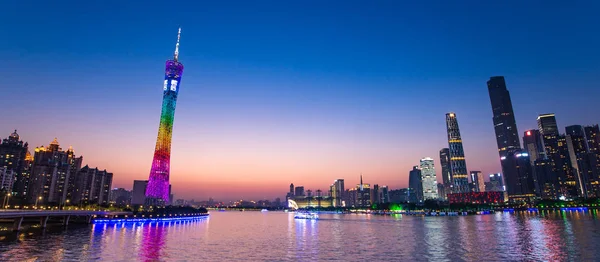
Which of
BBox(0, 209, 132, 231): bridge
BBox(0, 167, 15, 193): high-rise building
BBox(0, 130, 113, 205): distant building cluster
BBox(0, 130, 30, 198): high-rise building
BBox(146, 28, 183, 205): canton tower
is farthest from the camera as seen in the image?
BBox(0, 130, 30, 198): high-rise building

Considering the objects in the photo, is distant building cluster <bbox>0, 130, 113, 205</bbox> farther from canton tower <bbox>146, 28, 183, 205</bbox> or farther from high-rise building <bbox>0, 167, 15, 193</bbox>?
canton tower <bbox>146, 28, 183, 205</bbox>

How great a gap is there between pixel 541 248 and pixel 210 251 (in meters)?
43.4

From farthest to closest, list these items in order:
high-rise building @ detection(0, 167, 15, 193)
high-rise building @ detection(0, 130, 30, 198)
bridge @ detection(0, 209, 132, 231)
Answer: high-rise building @ detection(0, 130, 30, 198) < high-rise building @ detection(0, 167, 15, 193) < bridge @ detection(0, 209, 132, 231)

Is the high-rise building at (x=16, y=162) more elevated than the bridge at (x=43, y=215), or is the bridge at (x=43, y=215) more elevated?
the high-rise building at (x=16, y=162)

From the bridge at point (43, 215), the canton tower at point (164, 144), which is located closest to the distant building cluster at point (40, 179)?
the canton tower at point (164, 144)

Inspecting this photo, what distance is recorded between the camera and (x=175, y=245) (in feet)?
168

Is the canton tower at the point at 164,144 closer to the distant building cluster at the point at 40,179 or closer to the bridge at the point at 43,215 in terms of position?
the bridge at the point at 43,215

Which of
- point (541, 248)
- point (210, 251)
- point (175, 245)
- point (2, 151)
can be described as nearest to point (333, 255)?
point (210, 251)

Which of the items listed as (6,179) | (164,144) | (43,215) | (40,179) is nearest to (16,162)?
(6,179)

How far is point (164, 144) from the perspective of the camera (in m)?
120

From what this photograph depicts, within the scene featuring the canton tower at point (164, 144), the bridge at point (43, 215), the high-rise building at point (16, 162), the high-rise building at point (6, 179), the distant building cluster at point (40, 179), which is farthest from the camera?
the high-rise building at point (16, 162)

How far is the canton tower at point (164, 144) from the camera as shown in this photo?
120 meters

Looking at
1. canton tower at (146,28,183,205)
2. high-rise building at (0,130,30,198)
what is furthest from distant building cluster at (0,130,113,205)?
canton tower at (146,28,183,205)

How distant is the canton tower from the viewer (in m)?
120
